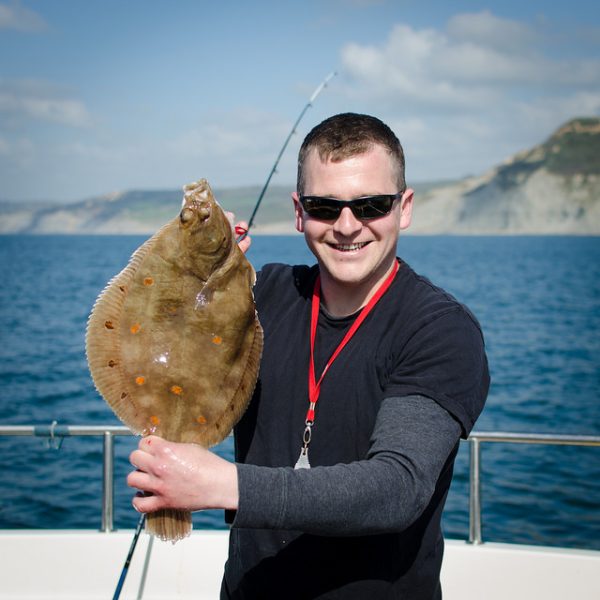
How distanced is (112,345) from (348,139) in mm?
1120

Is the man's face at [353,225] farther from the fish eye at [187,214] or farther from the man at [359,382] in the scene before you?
the fish eye at [187,214]

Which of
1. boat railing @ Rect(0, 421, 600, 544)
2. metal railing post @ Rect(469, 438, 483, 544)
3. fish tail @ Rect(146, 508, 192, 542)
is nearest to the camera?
fish tail @ Rect(146, 508, 192, 542)

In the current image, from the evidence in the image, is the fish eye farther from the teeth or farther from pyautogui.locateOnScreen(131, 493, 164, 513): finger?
pyautogui.locateOnScreen(131, 493, 164, 513): finger

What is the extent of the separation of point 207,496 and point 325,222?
3.96 feet

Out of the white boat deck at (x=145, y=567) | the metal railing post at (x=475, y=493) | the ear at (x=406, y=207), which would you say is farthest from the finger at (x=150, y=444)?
the metal railing post at (x=475, y=493)

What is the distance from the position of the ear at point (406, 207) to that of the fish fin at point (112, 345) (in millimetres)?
998

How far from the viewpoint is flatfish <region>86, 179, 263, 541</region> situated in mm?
2498

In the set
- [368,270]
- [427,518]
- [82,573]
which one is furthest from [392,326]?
[82,573]

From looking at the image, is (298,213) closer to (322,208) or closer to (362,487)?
(322,208)

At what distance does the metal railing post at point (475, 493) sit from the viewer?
483 cm

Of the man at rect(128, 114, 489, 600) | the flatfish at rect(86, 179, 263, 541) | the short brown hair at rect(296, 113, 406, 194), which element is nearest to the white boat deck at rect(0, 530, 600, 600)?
the man at rect(128, 114, 489, 600)

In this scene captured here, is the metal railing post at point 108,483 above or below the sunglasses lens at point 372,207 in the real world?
below

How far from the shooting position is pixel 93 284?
5734 cm

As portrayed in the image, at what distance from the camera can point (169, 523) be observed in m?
2.30
